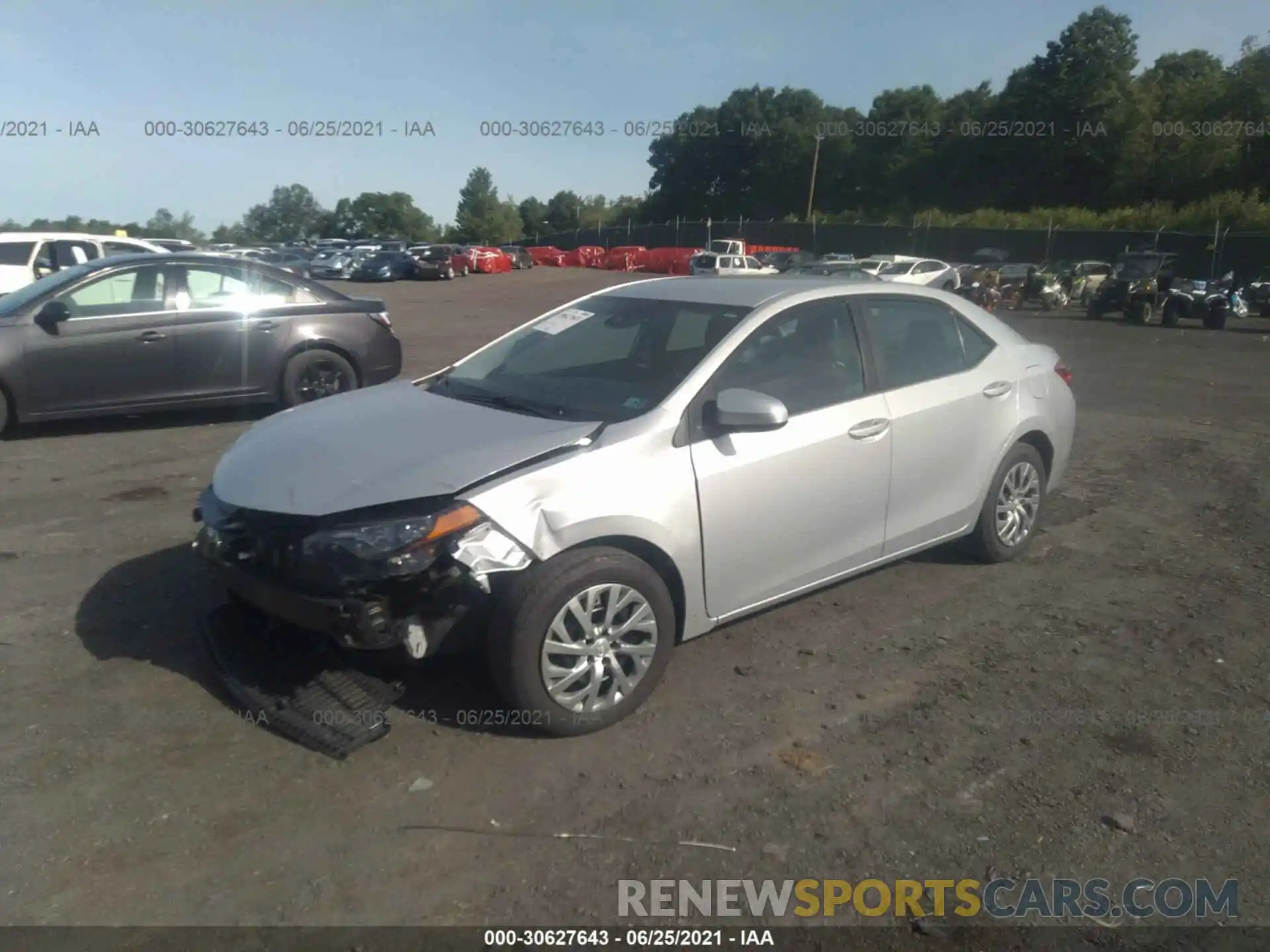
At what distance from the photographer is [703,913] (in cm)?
287

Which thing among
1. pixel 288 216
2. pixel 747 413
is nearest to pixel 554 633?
pixel 747 413

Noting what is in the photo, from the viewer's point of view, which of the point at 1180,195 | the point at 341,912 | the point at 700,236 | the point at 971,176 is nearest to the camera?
the point at 341,912

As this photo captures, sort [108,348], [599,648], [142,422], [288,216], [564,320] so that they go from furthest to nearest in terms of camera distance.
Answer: [288,216]
[142,422]
[108,348]
[564,320]
[599,648]

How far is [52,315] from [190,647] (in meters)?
5.06

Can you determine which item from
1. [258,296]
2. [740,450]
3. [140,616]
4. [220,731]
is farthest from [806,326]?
[258,296]

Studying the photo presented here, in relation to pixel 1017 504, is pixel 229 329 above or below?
above

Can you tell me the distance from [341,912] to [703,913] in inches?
40.0

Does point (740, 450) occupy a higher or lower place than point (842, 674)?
higher

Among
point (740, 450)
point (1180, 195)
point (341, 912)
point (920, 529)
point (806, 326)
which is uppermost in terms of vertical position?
point (1180, 195)

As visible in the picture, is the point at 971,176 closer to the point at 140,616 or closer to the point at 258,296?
the point at 258,296

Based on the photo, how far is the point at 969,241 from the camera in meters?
46.3

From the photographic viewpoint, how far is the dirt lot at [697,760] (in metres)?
3.00

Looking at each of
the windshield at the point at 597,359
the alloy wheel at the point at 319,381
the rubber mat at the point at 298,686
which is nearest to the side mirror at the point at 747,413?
the windshield at the point at 597,359

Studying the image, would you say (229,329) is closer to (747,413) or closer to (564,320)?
(564,320)
